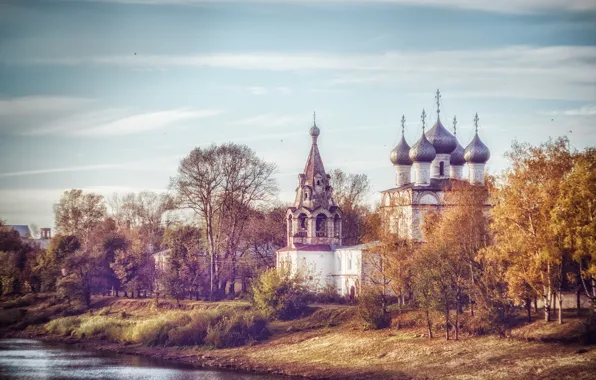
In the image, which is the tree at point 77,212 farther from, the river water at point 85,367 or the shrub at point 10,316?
the river water at point 85,367

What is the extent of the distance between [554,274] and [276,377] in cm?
1378

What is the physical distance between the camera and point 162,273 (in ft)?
207

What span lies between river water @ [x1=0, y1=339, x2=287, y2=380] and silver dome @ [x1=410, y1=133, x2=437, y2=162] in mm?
24394

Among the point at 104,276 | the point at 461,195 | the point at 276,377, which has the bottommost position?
the point at 276,377

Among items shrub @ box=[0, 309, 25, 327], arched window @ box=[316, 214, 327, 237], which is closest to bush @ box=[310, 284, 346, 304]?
arched window @ box=[316, 214, 327, 237]

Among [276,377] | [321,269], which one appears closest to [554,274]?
[276,377]

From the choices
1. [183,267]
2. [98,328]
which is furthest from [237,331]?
[183,267]

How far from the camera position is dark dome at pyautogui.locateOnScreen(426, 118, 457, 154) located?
62.6 metres

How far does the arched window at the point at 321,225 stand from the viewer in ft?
203

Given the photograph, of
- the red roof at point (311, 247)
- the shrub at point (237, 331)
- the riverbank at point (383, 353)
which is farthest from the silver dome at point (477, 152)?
the shrub at point (237, 331)

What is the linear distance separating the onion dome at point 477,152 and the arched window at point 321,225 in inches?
462

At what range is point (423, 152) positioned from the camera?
6059cm

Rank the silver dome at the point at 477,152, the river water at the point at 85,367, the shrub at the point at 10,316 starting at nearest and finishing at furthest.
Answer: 1. the river water at the point at 85,367
2. the shrub at the point at 10,316
3. the silver dome at the point at 477,152

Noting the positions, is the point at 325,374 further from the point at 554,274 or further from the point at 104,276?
the point at 104,276
